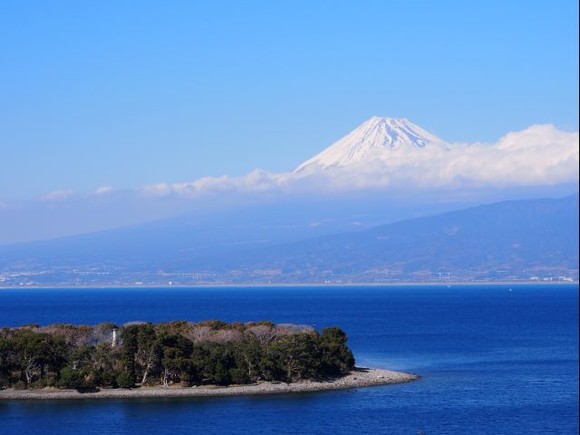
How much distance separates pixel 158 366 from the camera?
5472 centimetres

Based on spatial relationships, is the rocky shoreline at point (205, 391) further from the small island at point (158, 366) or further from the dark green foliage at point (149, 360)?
the dark green foliage at point (149, 360)

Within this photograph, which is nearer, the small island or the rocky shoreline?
the rocky shoreline

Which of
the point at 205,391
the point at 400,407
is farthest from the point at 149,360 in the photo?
the point at 400,407

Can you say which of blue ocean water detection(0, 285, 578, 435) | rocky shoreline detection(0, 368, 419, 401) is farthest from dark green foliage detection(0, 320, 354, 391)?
blue ocean water detection(0, 285, 578, 435)

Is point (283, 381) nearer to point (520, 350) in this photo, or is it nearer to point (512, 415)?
point (512, 415)

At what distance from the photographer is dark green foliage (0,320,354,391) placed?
53.3 m

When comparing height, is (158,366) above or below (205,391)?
above

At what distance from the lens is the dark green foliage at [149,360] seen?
5334cm

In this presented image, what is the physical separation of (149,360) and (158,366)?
0.96m

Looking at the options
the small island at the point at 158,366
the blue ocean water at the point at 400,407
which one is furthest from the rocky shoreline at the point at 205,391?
the blue ocean water at the point at 400,407

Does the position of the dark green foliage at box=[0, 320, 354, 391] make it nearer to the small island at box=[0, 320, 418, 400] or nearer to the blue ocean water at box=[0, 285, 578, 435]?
the small island at box=[0, 320, 418, 400]

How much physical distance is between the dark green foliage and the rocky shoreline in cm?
71

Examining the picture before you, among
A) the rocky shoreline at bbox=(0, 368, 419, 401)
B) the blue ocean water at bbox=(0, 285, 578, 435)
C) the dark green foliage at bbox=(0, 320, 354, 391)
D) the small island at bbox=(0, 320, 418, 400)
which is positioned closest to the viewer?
the blue ocean water at bbox=(0, 285, 578, 435)

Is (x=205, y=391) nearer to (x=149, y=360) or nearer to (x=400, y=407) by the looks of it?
(x=149, y=360)
